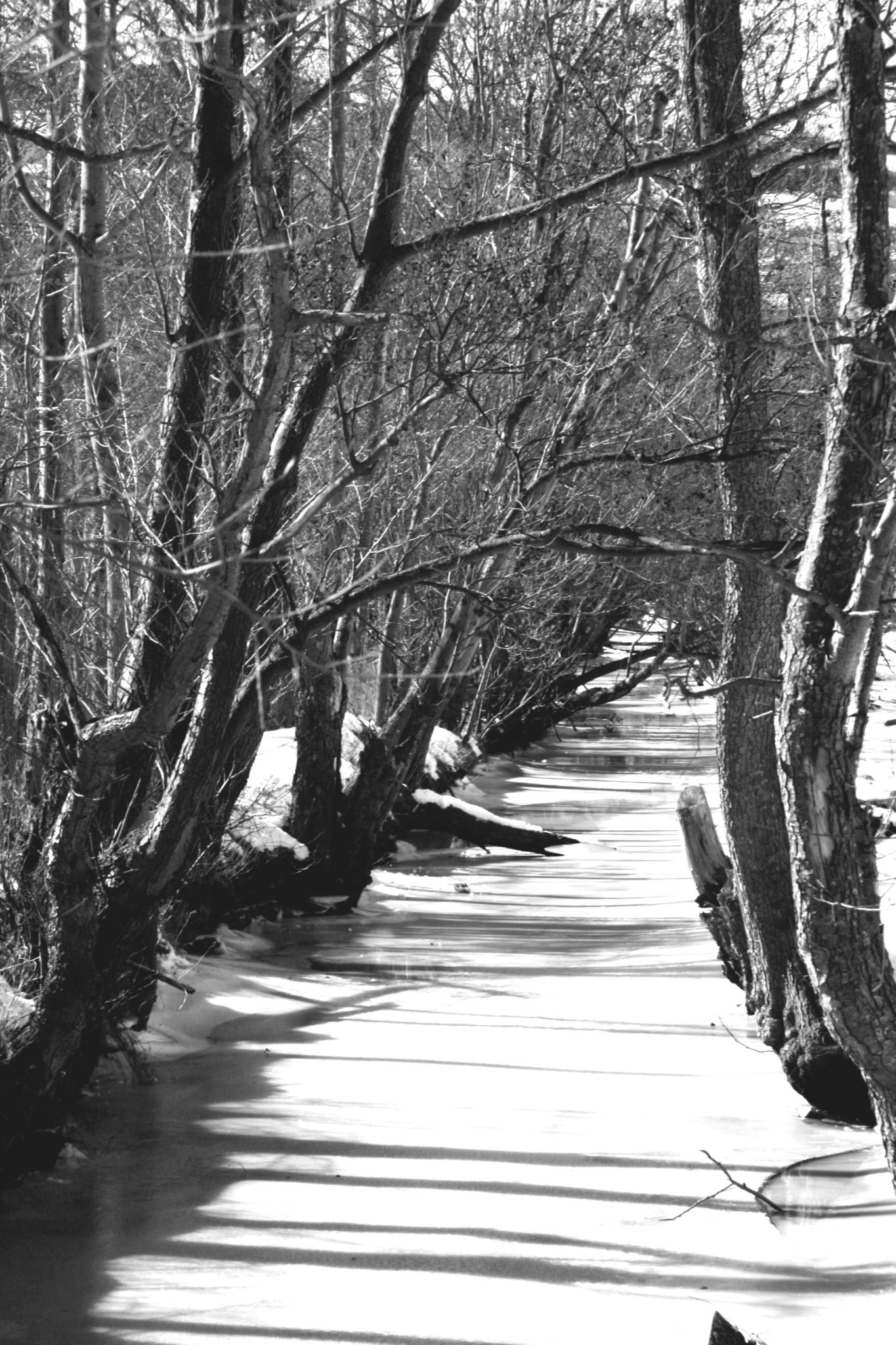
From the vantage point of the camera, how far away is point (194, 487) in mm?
7215

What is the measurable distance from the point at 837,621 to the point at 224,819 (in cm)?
596

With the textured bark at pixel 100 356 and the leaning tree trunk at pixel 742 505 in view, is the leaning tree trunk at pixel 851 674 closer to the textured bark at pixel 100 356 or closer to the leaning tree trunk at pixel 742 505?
the leaning tree trunk at pixel 742 505

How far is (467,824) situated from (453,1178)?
9618 millimetres

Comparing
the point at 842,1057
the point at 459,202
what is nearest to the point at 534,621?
the point at 459,202

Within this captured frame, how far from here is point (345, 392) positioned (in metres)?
10.8

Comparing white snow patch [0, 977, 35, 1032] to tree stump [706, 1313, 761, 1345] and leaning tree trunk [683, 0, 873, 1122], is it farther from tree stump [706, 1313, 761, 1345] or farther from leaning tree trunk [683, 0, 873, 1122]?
leaning tree trunk [683, 0, 873, 1122]

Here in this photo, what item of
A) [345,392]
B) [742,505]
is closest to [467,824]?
[345,392]

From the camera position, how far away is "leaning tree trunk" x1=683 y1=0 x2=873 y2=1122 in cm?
735

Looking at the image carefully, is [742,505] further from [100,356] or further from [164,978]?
[164,978]

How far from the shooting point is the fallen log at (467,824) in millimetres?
15805

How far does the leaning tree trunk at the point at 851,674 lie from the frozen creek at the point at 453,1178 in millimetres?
1143

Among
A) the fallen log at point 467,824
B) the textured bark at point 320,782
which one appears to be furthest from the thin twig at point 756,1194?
the fallen log at point 467,824

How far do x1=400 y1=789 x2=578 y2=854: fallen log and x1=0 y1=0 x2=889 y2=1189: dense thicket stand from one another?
4.72 m

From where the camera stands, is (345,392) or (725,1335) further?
(345,392)
